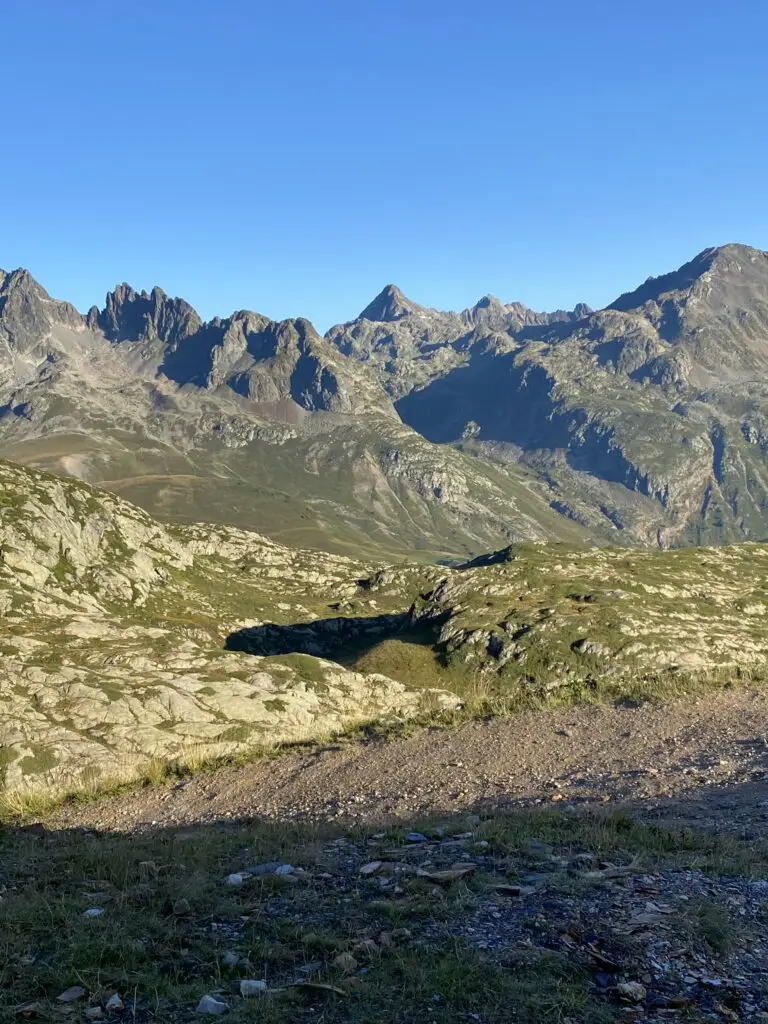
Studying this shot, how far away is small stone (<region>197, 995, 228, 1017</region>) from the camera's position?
384 inches

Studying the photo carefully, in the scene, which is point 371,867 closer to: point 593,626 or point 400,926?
point 400,926

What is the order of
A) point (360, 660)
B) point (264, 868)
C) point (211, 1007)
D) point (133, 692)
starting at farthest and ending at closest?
1. point (360, 660)
2. point (133, 692)
3. point (264, 868)
4. point (211, 1007)

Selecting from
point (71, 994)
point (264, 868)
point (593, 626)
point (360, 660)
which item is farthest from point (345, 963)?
point (593, 626)

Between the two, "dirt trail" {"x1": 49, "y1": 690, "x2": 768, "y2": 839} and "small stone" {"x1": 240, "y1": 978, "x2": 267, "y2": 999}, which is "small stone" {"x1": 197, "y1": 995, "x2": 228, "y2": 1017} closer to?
"small stone" {"x1": 240, "y1": 978, "x2": 267, "y2": 999}

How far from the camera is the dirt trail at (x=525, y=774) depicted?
2300 centimetres

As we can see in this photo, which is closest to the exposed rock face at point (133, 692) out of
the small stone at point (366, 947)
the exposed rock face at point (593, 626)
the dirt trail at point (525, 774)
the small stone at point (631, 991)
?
the dirt trail at point (525, 774)

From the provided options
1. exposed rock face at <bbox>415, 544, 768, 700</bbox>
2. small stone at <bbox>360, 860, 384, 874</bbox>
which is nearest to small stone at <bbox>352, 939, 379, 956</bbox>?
small stone at <bbox>360, 860, 384, 874</bbox>

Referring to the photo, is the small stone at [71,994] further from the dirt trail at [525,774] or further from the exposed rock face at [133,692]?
the exposed rock face at [133,692]

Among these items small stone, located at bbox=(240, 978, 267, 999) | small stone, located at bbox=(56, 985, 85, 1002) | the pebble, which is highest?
small stone, located at bbox=(56, 985, 85, 1002)

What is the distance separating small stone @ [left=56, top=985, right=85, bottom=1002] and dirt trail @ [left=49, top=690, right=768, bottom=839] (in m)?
13.7

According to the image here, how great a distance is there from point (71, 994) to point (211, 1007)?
236cm

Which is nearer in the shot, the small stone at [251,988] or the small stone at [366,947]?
the small stone at [251,988]

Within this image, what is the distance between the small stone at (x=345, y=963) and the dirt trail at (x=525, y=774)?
1226 centimetres

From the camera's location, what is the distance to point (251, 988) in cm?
1035
